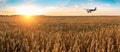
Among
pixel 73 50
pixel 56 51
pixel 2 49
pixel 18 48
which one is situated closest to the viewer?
pixel 56 51

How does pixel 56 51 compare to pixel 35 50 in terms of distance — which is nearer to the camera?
pixel 56 51

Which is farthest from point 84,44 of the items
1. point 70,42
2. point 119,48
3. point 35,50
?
point 35,50

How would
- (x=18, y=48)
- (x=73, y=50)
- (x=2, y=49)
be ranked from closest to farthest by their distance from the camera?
(x=73, y=50) < (x=2, y=49) < (x=18, y=48)

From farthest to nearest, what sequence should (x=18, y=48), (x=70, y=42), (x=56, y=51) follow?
(x=70, y=42) → (x=18, y=48) → (x=56, y=51)

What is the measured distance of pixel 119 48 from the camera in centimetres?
431

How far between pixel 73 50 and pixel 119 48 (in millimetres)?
A: 931

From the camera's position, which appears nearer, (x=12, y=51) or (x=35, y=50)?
(x=35, y=50)

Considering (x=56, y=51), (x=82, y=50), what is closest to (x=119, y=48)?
(x=82, y=50)

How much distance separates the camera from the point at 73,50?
3.88 meters

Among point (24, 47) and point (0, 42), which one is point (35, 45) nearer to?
point (24, 47)

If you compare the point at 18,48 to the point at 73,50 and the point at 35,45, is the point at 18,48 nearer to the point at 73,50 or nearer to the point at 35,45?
the point at 35,45

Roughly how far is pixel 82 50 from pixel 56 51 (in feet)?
2.43

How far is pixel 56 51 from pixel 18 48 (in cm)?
112

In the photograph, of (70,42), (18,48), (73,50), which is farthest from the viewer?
(70,42)
